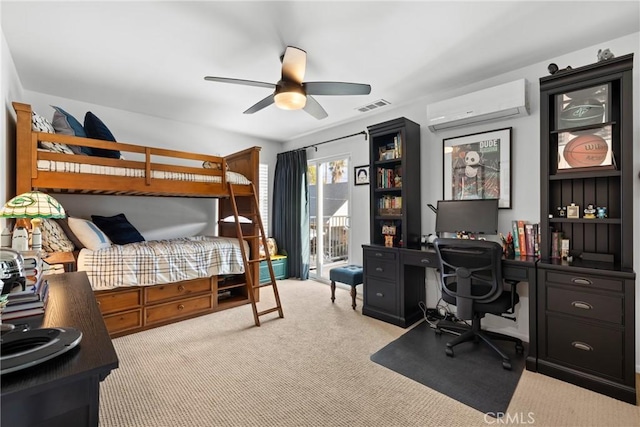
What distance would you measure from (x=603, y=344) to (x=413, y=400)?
53.4 inches

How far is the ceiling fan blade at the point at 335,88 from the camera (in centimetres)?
227

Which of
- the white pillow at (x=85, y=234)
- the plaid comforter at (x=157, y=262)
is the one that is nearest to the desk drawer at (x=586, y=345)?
the plaid comforter at (x=157, y=262)

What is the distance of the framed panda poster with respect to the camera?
278cm

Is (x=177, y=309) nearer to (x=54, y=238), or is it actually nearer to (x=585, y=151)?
(x=54, y=238)

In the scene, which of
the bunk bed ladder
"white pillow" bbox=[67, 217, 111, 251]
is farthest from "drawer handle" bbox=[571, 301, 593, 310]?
"white pillow" bbox=[67, 217, 111, 251]

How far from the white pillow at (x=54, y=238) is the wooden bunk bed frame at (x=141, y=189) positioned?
0.36 m

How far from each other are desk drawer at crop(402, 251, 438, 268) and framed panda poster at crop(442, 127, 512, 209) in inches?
29.7

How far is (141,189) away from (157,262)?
2.55 feet

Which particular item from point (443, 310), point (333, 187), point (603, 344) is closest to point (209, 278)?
point (333, 187)

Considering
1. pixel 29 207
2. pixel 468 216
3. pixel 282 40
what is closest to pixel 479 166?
pixel 468 216

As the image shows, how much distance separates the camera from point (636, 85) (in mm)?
2205

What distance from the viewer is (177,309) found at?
10.5 feet

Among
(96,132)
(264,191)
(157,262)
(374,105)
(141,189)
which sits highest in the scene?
(374,105)

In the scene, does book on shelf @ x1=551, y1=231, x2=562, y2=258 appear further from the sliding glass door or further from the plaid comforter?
the plaid comforter
